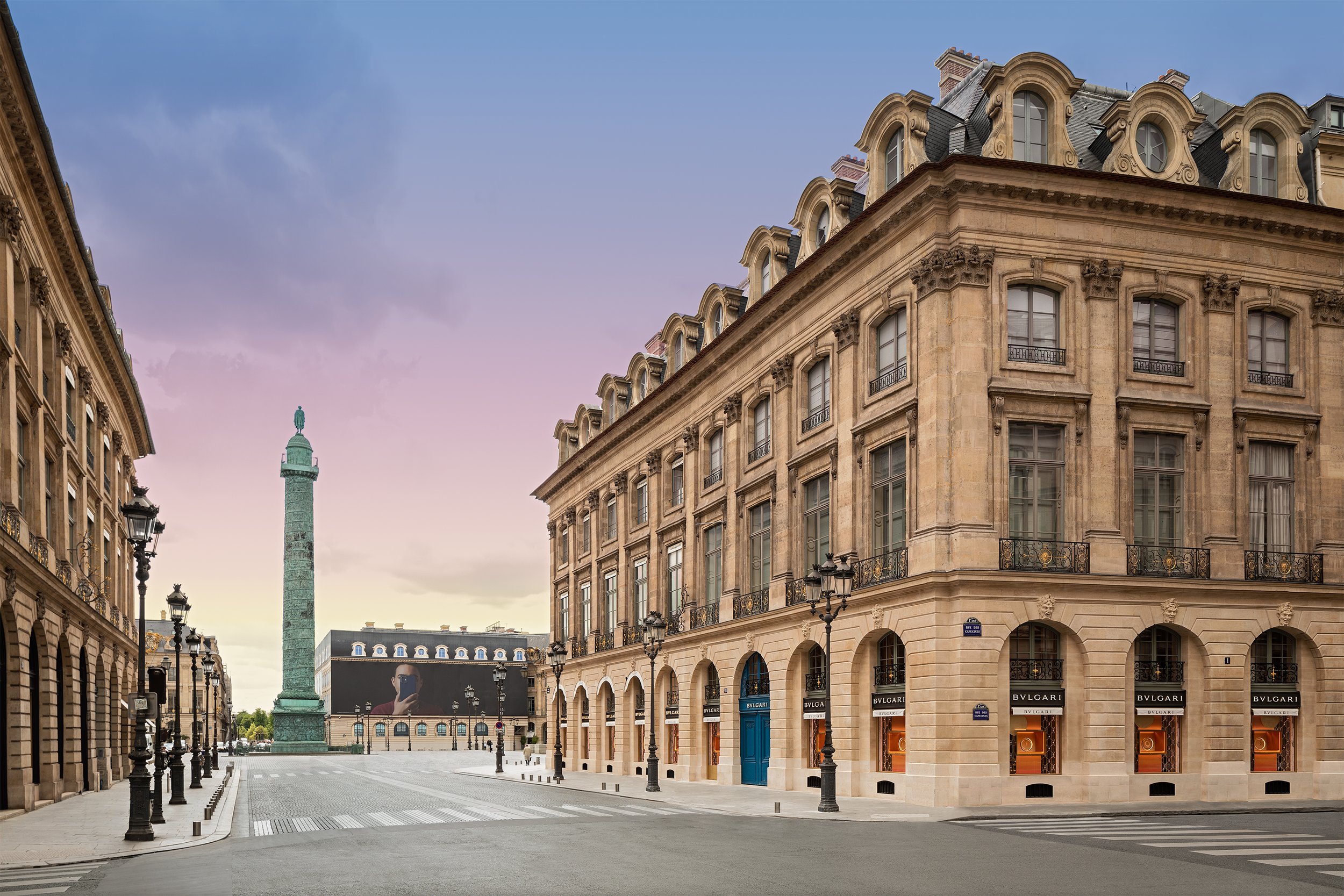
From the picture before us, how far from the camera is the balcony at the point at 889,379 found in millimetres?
36719

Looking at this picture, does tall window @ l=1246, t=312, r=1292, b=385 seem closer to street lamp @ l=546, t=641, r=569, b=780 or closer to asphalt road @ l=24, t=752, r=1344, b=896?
asphalt road @ l=24, t=752, r=1344, b=896

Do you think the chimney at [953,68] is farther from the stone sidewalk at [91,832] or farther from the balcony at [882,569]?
the stone sidewalk at [91,832]

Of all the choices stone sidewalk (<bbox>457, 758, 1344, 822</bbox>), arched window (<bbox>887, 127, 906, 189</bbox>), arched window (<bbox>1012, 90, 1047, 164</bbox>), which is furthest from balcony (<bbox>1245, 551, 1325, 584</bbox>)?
arched window (<bbox>887, 127, 906, 189</bbox>)

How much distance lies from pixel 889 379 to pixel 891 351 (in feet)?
2.67

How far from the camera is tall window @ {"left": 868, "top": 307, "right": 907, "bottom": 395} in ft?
121

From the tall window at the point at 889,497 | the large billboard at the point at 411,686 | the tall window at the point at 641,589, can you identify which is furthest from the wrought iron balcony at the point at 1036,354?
the large billboard at the point at 411,686

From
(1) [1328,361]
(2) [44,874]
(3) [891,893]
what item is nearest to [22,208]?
(2) [44,874]

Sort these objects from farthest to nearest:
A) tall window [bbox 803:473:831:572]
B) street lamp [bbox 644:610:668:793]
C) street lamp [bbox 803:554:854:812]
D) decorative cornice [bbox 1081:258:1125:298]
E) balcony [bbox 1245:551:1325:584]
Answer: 1. street lamp [bbox 644:610:668:793]
2. tall window [bbox 803:473:831:572]
3. balcony [bbox 1245:551:1325:584]
4. decorative cornice [bbox 1081:258:1125:298]
5. street lamp [bbox 803:554:854:812]

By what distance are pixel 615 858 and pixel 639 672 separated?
38.3 metres

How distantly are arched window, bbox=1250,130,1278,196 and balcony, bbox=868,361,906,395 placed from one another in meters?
11.3

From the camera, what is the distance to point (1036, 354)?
1375 inches

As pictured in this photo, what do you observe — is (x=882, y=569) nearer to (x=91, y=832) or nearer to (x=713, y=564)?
(x=713, y=564)

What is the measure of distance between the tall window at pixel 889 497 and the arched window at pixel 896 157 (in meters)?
7.41

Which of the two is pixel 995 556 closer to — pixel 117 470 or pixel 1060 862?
pixel 1060 862
